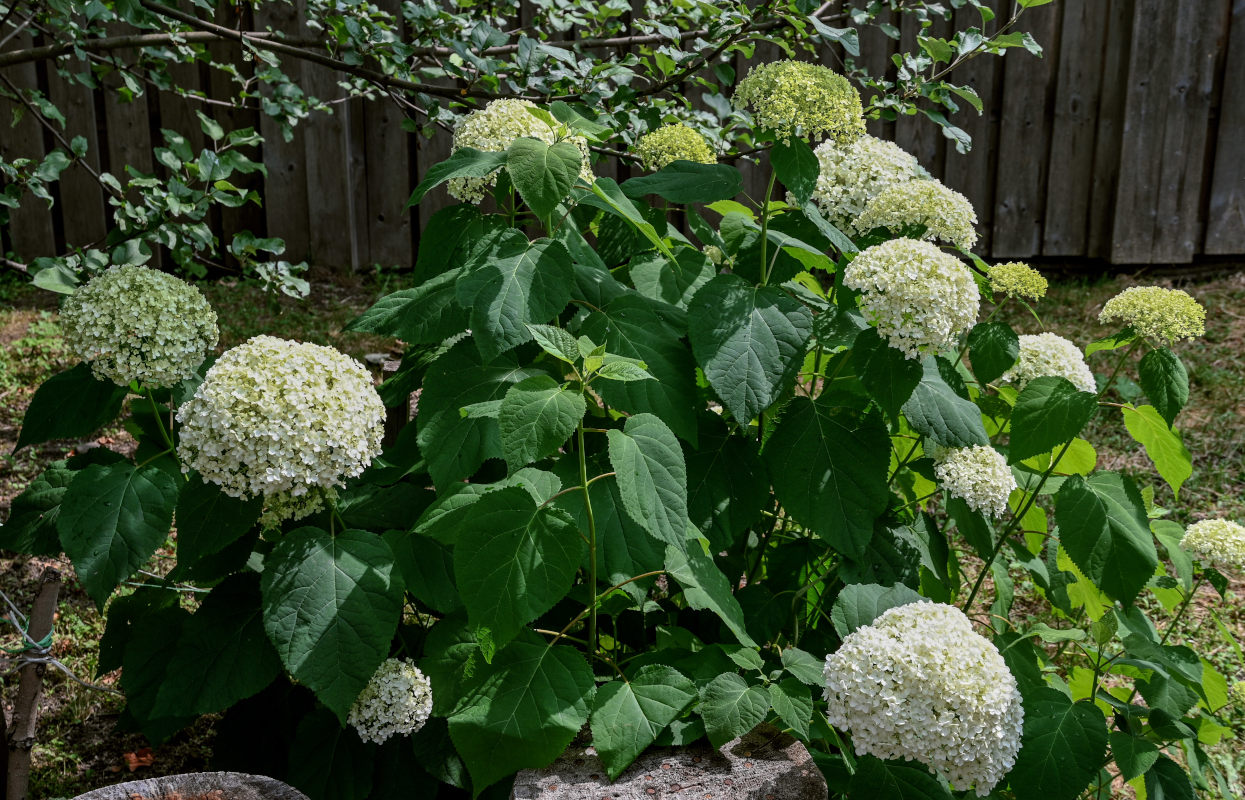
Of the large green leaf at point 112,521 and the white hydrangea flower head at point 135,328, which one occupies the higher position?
the white hydrangea flower head at point 135,328

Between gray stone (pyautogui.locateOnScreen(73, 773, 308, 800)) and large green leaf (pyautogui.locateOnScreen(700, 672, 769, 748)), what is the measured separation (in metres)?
0.68

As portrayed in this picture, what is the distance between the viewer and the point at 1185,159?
677cm

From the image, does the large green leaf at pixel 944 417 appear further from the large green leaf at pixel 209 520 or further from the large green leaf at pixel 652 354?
the large green leaf at pixel 209 520

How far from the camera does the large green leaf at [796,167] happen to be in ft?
6.59

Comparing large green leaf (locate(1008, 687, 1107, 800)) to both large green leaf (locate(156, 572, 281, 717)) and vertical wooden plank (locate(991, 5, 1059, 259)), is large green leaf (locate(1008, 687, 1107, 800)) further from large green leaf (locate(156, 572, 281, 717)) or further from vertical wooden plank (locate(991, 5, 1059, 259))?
vertical wooden plank (locate(991, 5, 1059, 259))

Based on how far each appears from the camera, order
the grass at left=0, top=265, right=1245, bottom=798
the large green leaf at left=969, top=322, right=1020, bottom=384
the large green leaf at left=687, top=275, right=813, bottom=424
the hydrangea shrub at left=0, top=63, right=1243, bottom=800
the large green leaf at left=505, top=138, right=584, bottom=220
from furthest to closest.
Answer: the grass at left=0, top=265, right=1245, bottom=798 → the large green leaf at left=969, top=322, right=1020, bottom=384 → the large green leaf at left=687, top=275, right=813, bottom=424 → the large green leaf at left=505, top=138, right=584, bottom=220 → the hydrangea shrub at left=0, top=63, right=1243, bottom=800

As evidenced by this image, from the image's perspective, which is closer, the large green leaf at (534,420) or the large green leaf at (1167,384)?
the large green leaf at (534,420)

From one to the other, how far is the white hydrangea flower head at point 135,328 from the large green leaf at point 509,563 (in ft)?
2.49

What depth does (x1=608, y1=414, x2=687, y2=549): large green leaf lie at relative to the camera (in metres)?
1.67

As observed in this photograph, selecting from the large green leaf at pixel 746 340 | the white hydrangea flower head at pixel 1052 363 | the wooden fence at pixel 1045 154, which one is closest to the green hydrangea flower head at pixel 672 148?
the large green leaf at pixel 746 340

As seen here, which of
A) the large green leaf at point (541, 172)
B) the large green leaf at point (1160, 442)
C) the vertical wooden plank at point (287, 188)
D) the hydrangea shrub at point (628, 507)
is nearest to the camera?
the hydrangea shrub at point (628, 507)

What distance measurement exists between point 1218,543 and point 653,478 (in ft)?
5.00

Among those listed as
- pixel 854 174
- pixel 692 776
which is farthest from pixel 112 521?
pixel 854 174

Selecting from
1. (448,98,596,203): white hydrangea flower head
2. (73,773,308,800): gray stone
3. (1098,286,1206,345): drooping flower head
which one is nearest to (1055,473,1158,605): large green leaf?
(1098,286,1206,345): drooping flower head
